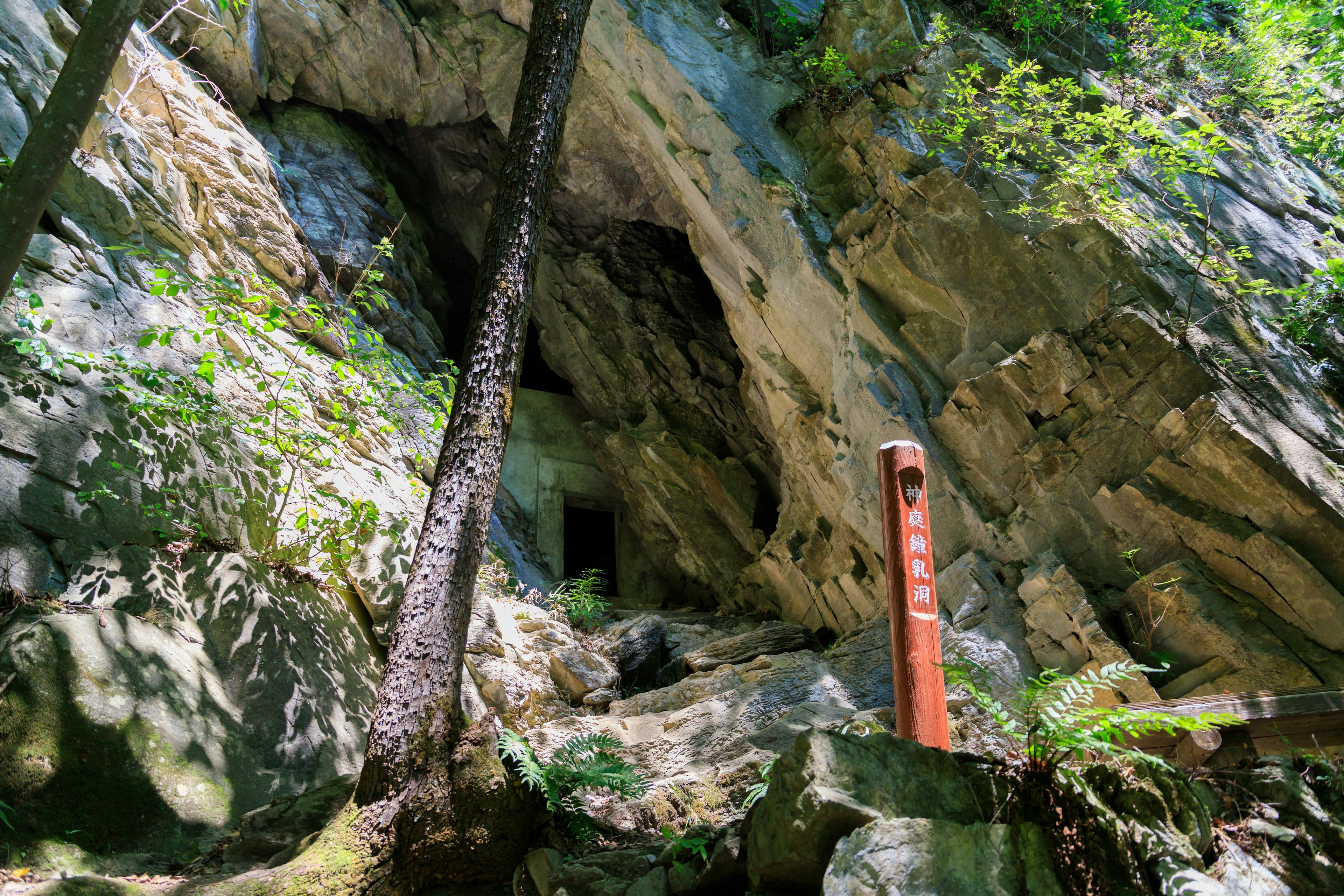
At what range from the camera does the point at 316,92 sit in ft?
43.8

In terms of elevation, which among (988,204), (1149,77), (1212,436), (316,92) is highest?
(316,92)

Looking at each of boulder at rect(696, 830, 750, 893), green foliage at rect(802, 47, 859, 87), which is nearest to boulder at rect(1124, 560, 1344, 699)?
boulder at rect(696, 830, 750, 893)

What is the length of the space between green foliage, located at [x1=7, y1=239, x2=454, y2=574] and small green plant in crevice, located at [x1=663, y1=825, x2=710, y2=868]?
156 inches

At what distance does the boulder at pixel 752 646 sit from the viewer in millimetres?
7602

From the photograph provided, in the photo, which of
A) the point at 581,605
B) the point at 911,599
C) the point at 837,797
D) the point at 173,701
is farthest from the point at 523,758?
the point at 581,605

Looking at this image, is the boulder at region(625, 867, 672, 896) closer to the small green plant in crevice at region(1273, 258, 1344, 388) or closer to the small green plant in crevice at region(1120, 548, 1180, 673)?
the small green plant in crevice at region(1120, 548, 1180, 673)

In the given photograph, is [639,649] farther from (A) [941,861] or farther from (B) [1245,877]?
(B) [1245,877]

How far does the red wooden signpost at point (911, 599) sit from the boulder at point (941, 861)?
1.19 metres

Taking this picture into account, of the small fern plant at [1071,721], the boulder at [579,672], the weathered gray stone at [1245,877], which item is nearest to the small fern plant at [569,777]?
the small fern plant at [1071,721]

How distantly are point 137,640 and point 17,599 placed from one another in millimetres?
657

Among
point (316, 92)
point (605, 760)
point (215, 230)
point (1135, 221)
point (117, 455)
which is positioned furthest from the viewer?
point (316, 92)

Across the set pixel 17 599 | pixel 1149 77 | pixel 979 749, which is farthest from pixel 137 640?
pixel 1149 77

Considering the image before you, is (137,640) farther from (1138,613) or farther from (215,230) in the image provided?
(1138,613)

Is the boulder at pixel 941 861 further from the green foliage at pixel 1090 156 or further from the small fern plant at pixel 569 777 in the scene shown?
the green foliage at pixel 1090 156
